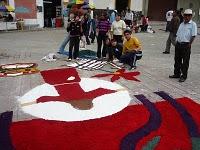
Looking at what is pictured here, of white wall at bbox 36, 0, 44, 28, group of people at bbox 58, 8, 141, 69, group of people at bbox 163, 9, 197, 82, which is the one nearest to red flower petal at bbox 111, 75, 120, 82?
group of people at bbox 58, 8, 141, 69

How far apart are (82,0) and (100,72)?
49.0 ft

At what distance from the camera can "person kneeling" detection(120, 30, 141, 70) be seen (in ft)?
31.3

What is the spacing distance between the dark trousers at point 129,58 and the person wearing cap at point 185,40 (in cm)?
153

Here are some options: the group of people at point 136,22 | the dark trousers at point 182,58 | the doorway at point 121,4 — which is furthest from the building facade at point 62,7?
the dark trousers at point 182,58

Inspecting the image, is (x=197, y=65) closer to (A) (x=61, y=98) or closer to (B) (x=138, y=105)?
(B) (x=138, y=105)

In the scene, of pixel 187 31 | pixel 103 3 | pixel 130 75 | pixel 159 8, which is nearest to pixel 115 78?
pixel 130 75

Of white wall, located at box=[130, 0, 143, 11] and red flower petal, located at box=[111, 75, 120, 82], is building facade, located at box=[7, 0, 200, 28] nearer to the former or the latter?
white wall, located at box=[130, 0, 143, 11]

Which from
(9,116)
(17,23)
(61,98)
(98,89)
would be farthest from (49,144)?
(17,23)

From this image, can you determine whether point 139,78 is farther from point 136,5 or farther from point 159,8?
point 159,8

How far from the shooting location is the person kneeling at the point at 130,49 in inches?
375

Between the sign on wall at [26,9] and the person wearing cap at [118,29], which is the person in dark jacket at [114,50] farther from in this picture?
the sign on wall at [26,9]

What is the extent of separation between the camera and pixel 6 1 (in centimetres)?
2108

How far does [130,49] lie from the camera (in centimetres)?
971

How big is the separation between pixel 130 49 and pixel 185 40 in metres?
2.09
